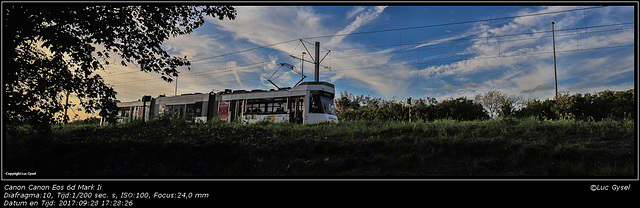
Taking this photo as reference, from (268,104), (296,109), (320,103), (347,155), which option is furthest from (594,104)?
(347,155)

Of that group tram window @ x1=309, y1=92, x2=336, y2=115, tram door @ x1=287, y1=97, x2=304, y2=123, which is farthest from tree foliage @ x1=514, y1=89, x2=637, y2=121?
tram door @ x1=287, y1=97, x2=304, y2=123

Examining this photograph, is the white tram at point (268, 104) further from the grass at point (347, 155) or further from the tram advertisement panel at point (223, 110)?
the grass at point (347, 155)

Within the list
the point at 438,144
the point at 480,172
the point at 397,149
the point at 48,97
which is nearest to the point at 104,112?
the point at 48,97

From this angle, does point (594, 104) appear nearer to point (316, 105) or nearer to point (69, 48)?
point (316, 105)

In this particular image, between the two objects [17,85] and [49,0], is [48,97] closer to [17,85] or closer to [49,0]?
[17,85]

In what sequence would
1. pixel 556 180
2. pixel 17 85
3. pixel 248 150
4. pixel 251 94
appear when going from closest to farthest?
1. pixel 556 180
2. pixel 248 150
3. pixel 17 85
4. pixel 251 94

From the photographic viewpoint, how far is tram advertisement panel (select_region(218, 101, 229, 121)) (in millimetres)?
19234

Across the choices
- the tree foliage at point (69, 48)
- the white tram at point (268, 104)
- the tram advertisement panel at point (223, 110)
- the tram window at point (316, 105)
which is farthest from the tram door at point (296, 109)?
the tree foliage at point (69, 48)

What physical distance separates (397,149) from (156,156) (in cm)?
382

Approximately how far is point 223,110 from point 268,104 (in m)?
3.70

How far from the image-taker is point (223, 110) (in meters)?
19.6

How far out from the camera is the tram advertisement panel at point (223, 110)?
1923cm

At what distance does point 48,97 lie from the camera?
6.18m

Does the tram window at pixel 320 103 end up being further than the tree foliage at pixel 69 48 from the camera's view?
Yes
